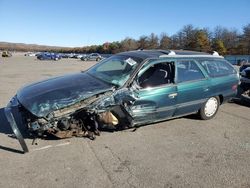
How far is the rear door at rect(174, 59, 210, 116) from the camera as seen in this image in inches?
227

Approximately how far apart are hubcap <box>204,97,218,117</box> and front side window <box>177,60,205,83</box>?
633 millimetres

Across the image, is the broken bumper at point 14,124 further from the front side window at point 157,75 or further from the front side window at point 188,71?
the front side window at point 188,71

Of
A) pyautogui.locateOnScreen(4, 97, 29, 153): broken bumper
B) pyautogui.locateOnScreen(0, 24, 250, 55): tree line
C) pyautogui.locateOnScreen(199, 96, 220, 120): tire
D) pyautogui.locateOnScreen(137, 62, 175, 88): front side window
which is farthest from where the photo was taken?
pyautogui.locateOnScreen(0, 24, 250, 55): tree line

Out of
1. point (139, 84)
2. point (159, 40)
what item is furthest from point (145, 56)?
point (159, 40)

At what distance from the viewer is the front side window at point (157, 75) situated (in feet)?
17.7

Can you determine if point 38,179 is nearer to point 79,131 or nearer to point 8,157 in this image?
point 8,157

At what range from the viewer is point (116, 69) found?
587 cm

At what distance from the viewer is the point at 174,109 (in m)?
5.70

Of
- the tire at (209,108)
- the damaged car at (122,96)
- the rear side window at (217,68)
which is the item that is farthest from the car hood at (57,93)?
the rear side window at (217,68)

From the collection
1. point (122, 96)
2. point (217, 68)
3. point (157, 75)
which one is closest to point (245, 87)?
point (217, 68)

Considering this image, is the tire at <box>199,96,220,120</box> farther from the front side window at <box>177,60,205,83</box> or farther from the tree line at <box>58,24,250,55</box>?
the tree line at <box>58,24,250,55</box>

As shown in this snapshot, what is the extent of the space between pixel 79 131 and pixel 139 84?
4.54ft

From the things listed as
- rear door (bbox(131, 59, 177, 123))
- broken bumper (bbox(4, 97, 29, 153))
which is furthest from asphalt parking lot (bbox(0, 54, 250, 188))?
rear door (bbox(131, 59, 177, 123))

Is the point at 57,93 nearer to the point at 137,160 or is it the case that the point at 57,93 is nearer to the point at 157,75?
the point at 137,160
